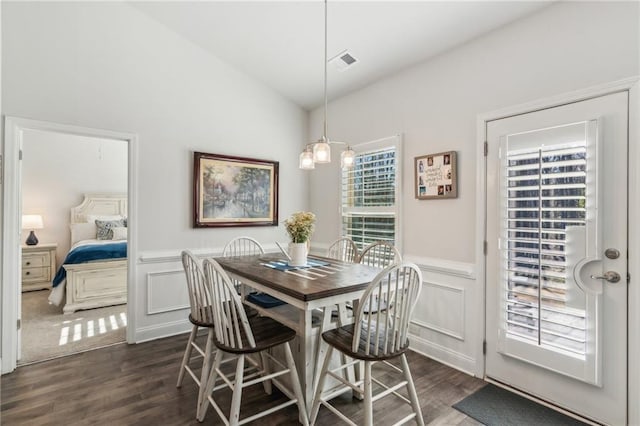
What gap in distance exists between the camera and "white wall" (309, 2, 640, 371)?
6.51ft

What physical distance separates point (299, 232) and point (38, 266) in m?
5.10

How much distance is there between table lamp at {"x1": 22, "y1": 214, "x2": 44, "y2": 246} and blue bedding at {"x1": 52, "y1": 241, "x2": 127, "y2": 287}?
58.1 inches

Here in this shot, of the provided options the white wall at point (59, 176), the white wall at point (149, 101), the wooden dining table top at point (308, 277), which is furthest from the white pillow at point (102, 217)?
the wooden dining table top at point (308, 277)

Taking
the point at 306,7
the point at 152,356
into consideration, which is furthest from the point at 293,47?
the point at 152,356

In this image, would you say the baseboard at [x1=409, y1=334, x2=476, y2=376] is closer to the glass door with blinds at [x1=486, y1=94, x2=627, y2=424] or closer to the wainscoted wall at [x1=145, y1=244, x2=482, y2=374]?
the wainscoted wall at [x1=145, y1=244, x2=482, y2=374]

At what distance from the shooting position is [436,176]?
9.36 feet

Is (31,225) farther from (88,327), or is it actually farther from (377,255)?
(377,255)

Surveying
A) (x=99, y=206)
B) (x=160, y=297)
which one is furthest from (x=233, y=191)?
(x=99, y=206)

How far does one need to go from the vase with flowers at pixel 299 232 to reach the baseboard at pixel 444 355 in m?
1.41

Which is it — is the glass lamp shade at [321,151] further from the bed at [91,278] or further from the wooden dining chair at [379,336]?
the bed at [91,278]

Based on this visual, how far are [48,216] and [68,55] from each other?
12.6 feet

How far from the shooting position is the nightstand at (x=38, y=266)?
4.97 metres

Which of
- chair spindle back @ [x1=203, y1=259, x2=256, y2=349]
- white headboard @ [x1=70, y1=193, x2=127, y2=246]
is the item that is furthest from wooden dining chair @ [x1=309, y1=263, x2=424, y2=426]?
white headboard @ [x1=70, y1=193, x2=127, y2=246]

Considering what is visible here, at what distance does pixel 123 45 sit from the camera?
122 inches
